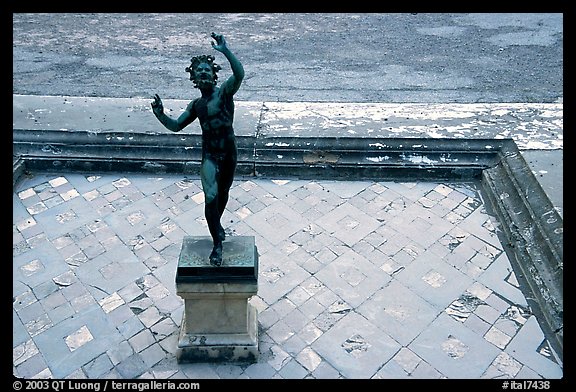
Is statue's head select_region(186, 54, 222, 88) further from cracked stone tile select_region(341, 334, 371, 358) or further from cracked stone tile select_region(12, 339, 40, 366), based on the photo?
A: cracked stone tile select_region(12, 339, 40, 366)

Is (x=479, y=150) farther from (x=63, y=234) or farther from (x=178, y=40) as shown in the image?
(x=178, y=40)

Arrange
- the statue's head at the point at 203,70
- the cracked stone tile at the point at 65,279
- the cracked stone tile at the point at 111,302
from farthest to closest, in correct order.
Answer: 1. the cracked stone tile at the point at 65,279
2. the cracked stone tile at the point at 111,302
3. the statue's head at the point at 203,70

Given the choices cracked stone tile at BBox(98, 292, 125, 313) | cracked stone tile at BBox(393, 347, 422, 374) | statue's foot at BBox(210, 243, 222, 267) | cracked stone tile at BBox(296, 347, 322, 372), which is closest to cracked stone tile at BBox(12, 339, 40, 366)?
cracked stone tile at BBox(98, 292, 125, 313)

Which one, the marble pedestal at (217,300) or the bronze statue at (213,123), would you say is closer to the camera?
the bronze statue at (213,123)

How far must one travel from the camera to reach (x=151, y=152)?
23.3 feet

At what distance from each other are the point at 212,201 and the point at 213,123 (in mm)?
566

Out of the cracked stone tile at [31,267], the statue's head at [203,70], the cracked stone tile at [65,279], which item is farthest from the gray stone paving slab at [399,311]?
the cracked stone tile at [31,267]

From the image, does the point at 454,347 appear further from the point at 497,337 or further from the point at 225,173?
the point at 225,173

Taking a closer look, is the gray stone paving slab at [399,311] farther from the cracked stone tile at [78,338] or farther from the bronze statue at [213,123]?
the cracked stone tile at [78,338]

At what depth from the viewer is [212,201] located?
411cm

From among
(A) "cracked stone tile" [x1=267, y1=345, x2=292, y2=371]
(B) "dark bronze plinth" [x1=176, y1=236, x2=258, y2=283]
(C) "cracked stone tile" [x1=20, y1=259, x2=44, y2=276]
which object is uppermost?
(B) "dark bronze plinth" [x1=176, y1=236, x2=258, y2=283]

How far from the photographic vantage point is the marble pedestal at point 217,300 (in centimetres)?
415

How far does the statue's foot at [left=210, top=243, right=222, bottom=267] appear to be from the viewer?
4.13m

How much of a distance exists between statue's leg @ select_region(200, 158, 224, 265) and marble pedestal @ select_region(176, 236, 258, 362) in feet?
0.26
